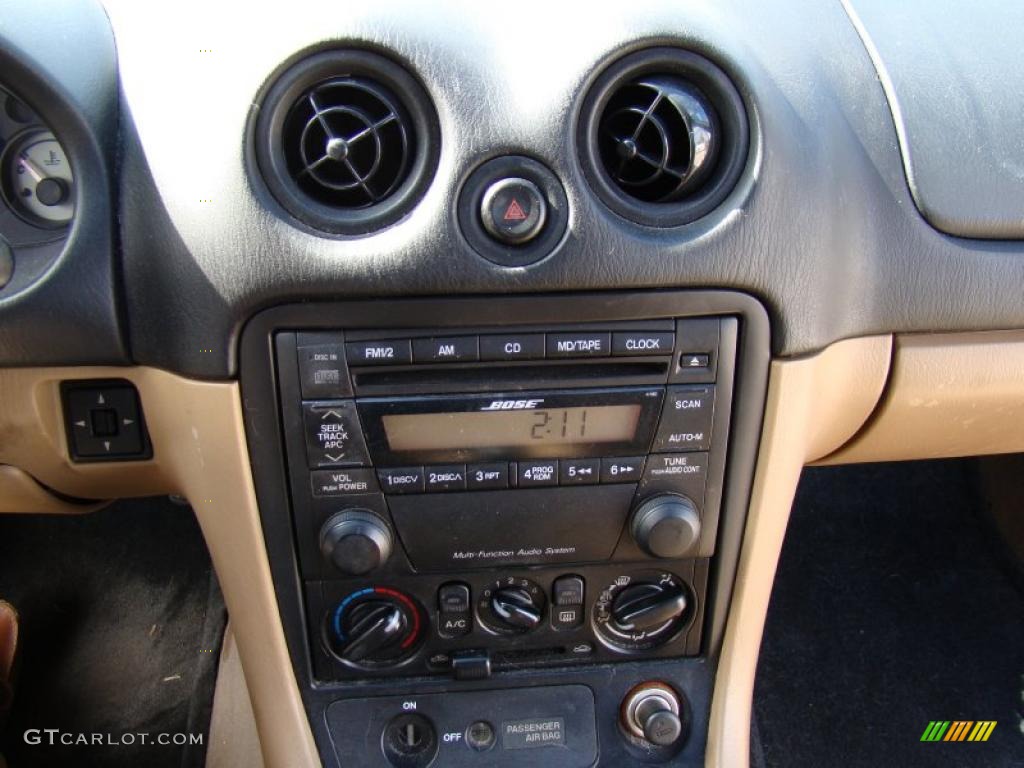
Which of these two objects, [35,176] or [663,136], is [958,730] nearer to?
[663,136]

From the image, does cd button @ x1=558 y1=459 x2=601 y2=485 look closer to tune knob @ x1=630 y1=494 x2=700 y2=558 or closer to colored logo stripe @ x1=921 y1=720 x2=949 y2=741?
tune knob @ x1=630 y1=494 x2=700 y2=558

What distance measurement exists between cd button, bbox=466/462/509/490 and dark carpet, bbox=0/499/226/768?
1.13 metres

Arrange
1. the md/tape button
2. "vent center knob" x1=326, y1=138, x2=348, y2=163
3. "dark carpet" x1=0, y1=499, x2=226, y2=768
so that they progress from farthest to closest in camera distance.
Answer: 1. "dark carpet" x1=0, y1=499, x2=226, y2=768
2. the md/tape button
3. "vent center knob" x1=326, y1=138, x2=348, y2=163

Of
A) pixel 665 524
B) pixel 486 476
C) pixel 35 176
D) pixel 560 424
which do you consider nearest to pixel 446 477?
pixel 486 476

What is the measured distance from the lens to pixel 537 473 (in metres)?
1.15

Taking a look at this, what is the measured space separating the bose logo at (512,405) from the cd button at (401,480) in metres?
0.12

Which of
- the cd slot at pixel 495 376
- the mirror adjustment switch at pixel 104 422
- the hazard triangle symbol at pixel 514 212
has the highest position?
the hazard triangle symbol at pixel 514 212

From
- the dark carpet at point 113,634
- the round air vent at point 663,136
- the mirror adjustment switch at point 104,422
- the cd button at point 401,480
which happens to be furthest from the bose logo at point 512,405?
the dark carpet at point 113,634

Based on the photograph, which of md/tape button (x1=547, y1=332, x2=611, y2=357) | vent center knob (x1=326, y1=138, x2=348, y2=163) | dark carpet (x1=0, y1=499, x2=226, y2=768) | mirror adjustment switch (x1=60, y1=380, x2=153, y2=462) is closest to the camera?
vent center knob (x1=326, y1=138, x2=348, y2=163)

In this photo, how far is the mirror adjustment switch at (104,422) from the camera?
1.20 meters

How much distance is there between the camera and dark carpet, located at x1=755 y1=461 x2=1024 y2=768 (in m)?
1.96

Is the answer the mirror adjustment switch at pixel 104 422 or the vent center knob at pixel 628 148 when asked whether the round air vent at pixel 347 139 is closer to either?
the vent center knob at pixel 628 148

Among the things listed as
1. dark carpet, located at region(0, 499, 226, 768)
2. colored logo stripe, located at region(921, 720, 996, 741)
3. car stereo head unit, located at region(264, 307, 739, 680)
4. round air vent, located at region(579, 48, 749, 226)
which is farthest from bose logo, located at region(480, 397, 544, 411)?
colored logo stripe, located at region(921, 720, 996, 741)

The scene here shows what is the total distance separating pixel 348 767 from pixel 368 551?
14.0 inches
